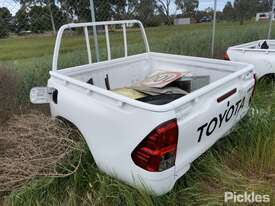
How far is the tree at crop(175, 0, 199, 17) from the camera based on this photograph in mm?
6594

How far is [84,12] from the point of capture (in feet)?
14.6

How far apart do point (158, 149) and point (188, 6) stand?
607cm

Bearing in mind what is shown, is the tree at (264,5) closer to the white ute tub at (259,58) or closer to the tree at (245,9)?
the tree at (245,9)

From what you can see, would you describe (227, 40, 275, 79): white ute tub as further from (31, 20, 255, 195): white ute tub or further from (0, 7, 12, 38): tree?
(0, 7, 12, 38): tree

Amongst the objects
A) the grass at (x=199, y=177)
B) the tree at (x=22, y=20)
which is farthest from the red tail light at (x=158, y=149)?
the tree at (x=22, y=20)

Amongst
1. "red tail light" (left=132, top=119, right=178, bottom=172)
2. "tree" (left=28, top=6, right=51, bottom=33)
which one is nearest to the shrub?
"tree" (left=28, top=6, right=51, bottom=33)

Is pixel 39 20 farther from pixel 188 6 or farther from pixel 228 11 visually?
pixel 228 11

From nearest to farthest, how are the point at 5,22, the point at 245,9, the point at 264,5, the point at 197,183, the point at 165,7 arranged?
the point at 197,183, the point at 5,22, the point at 165,7, the point at 245,9, the point at 264,5

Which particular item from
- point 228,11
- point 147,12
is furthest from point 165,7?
point 228,11

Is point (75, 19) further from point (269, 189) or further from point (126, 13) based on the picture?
point (269, 189)

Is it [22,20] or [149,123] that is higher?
[22,20]

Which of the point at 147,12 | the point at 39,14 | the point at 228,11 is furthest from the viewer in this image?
the point at 228,11

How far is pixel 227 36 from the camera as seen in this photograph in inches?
306

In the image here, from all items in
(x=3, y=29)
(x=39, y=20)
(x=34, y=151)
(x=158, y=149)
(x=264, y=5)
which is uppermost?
(x=264, y=5)
